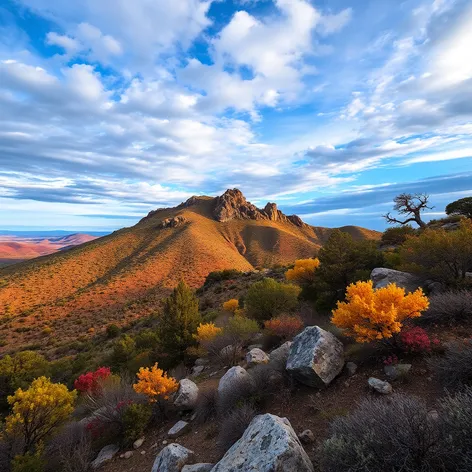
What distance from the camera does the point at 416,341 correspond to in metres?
7.09

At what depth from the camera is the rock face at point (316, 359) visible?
7.38 metres

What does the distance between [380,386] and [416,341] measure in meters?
1.57

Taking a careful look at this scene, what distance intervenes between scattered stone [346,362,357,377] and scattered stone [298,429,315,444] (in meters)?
2.13

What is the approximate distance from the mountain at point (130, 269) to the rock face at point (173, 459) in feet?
102

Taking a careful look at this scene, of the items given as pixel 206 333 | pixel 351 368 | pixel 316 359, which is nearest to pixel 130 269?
pixel 206 333

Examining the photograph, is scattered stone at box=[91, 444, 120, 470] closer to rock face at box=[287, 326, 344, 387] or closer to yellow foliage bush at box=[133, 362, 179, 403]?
yellow foliage bush at box=[133, 362, 179, 403]

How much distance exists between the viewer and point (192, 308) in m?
18.2

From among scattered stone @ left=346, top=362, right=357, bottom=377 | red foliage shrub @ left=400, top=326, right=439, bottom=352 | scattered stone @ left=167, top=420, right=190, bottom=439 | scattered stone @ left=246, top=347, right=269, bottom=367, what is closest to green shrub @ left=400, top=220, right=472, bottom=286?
red foliage shrub @ left=400, top=326, right=439, bottom=352

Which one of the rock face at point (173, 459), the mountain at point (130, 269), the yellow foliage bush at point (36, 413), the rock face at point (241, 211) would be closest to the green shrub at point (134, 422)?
the rock face at point (173, 459)

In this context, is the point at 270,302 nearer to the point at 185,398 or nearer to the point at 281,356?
the point at 281,356

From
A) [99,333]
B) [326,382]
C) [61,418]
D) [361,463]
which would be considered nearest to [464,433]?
[361,463]

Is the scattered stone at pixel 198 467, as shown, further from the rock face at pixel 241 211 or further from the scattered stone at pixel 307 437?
the rock face at pixel 241 211

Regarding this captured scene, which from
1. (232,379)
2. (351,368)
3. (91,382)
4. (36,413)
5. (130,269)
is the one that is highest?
(351,368)

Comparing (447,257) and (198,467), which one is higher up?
(447,257)
